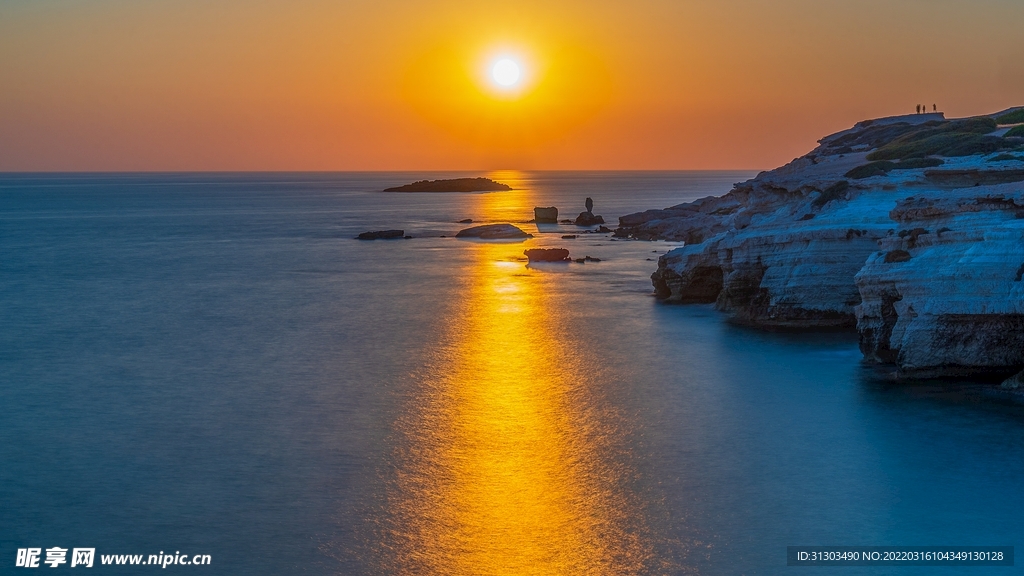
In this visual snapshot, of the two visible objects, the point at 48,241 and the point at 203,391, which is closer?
the point at 203,391

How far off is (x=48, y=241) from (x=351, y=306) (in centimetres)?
4949

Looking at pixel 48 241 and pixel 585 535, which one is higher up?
pixel 48 241

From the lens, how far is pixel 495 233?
79875 mm

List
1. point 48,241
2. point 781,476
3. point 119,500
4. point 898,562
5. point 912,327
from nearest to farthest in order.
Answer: point 898,562 < point 119,500 < point 781,476 < point 912,327 < point 48,241

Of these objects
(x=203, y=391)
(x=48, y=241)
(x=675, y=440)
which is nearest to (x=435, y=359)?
(x=203, y=391)

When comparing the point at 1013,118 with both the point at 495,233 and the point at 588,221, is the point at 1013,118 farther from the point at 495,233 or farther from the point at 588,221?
the point at 588,221

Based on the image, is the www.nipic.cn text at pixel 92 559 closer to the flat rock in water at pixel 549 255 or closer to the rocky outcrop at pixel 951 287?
the rocky outcrop at pixel 951 287

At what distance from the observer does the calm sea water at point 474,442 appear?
15562 mm

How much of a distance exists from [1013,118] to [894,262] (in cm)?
4507

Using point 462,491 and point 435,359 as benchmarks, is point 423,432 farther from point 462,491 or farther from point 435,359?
point 435,359

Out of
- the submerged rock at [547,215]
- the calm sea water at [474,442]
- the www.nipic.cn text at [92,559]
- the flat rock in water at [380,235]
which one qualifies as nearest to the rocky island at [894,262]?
the calm sea water at [474,442]

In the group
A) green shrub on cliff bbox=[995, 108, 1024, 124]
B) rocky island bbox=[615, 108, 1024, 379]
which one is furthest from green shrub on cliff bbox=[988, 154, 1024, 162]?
green shrub on cliff bbox=[995, 108, 1024, 124]

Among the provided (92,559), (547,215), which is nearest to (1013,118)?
(547,215)

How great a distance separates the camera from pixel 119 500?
57.0 feet
